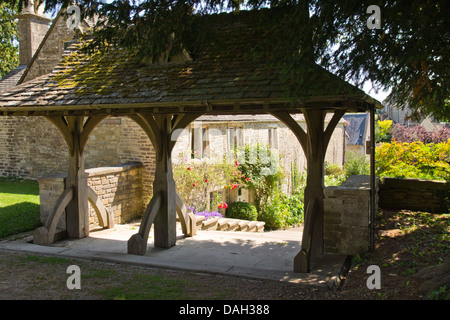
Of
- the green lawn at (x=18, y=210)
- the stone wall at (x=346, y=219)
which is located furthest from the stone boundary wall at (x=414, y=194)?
the green lawn at (x=18, y=210)

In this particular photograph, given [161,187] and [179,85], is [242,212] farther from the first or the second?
[179,85]

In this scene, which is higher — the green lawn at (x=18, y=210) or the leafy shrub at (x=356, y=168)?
the leafy shrub at (x=356, y=168)

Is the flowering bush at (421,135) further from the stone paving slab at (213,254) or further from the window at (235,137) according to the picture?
the stone paving slab at (213,254)

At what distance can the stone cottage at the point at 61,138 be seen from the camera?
44.5 feet

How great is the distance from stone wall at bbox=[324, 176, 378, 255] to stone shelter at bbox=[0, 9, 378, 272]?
0.28 meters

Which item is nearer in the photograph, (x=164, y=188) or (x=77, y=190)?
(x=164, y=188)

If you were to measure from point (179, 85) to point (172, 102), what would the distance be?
72 cm

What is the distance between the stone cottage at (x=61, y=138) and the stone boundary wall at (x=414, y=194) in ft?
21.5

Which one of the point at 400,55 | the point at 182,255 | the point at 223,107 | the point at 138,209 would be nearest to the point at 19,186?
the point at 138,209

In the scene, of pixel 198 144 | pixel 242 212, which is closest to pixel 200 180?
pixel 198 144

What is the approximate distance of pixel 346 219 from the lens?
758 cm

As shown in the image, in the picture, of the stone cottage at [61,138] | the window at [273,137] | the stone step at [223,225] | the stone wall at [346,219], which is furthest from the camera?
the window at [273,137]

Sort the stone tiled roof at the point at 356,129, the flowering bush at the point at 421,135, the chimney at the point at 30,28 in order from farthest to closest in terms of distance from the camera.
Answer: the stone tiled roof at the point at 356,129, the flowering bush at the point at 421,135, the chimney at the point at 30,28
